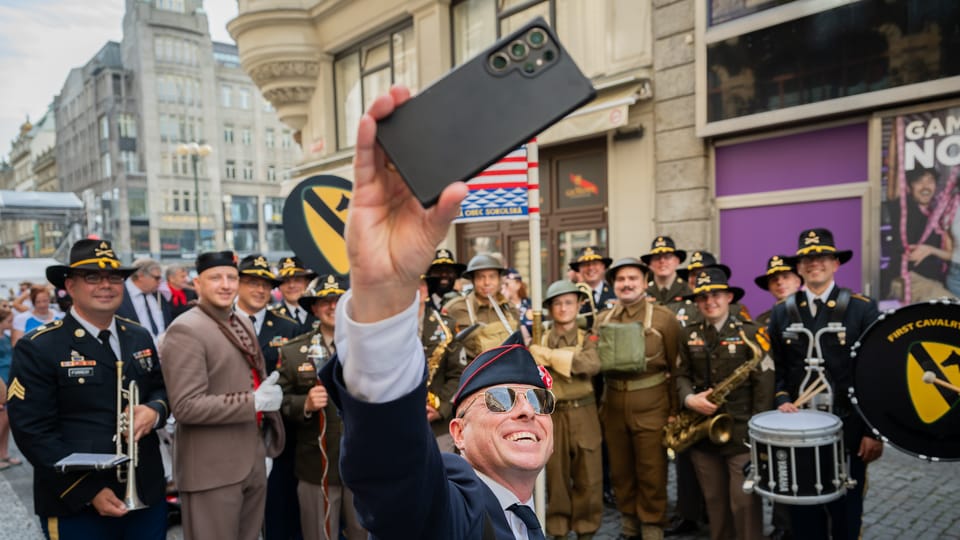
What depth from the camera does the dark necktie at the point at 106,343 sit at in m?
3.63

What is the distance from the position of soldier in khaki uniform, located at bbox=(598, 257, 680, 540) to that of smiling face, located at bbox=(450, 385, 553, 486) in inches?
128

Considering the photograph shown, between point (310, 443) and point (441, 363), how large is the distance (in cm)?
Result: 117

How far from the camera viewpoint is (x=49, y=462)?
10.8 feet

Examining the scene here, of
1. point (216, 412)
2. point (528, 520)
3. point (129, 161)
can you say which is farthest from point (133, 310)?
point (129, 161)

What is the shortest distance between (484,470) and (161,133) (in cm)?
5866

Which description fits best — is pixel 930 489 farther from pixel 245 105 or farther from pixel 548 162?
pixel 245 105

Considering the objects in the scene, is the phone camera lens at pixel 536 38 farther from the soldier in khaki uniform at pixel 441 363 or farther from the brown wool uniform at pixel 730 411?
the brown wool uniform at pixel 730 411

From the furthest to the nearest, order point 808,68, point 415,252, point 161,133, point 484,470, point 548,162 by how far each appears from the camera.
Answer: point 161,133
point 548,162
point 808,68
point 484,470
point 415,252

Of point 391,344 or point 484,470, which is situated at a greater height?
point 391,344

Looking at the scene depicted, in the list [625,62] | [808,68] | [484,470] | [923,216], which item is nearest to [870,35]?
[808,68]

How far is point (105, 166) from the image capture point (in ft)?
179

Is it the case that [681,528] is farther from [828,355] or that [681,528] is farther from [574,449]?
[828,355]

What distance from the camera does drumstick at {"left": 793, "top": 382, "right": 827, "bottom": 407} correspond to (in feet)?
14.8

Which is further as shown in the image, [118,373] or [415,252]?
[118,373]
